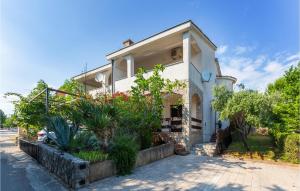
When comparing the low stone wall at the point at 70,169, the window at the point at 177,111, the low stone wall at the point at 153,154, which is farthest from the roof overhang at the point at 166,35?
the low stone wall at the point at 70,169

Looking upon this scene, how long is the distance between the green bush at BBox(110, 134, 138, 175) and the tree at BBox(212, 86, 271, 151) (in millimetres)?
6267

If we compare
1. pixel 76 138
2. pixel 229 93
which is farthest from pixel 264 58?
pixel 76 138

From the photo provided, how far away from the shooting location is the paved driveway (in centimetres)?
628

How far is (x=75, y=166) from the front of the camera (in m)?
6.07

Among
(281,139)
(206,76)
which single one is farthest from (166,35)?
(281,139)

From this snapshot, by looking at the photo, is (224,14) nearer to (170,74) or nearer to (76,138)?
(170,74)

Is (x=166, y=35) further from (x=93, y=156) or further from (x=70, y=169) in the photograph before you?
(x=70, y=169)

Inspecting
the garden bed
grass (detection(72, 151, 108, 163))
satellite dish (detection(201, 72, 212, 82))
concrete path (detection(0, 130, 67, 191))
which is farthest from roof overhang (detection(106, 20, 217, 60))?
concrete path (detection(0, 130, 67, 191))

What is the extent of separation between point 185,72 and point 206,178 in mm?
7407

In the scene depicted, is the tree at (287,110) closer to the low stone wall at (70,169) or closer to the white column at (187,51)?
the white column at (187,51)

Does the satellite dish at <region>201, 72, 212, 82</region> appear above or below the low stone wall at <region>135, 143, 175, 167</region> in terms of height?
above

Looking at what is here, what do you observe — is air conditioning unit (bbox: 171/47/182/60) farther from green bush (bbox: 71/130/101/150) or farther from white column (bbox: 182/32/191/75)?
green bush (bbox: 71/130/101/150)

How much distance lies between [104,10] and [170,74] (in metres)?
6.34

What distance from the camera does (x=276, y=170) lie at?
28.0 ft
